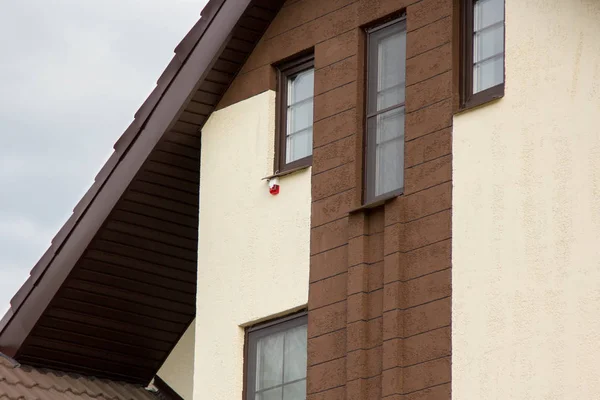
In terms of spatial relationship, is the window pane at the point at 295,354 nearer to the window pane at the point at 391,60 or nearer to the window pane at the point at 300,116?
the window pane at the point at 300,116

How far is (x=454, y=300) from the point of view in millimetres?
12773

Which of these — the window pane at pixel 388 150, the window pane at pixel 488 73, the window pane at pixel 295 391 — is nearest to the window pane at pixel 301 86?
the window pane at pixel 388 150

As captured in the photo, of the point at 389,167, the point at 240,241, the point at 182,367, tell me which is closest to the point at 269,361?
the point at 240,241

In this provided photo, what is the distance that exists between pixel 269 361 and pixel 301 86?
268cm

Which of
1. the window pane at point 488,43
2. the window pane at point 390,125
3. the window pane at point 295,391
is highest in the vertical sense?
the window pane at point 488,43

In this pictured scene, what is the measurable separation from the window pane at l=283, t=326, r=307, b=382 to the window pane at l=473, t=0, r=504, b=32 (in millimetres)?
3132

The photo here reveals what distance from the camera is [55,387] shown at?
16203 mm

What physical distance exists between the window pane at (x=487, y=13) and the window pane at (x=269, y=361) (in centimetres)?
337

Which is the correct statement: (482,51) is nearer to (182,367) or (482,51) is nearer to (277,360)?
(277,360)

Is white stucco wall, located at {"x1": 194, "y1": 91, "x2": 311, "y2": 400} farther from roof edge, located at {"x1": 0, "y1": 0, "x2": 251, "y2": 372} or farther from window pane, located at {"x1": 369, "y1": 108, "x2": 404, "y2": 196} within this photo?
window pane, located at {"x1": 369, "y1": 108, "x2": 404, "y2": 196}

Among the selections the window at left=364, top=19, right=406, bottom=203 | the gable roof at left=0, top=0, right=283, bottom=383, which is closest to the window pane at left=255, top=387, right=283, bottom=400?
the window at left=364, top=19, right=406, bottom=203

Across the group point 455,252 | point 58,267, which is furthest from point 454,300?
point 58,267

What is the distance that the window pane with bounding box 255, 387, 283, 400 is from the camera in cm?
1449

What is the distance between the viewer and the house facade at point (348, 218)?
12.3 metres
